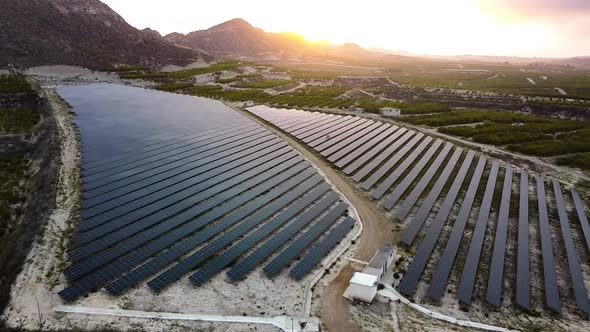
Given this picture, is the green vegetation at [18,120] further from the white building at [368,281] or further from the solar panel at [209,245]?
the white building at [368,281]

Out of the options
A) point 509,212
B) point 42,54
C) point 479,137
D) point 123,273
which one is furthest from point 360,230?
point 42,54

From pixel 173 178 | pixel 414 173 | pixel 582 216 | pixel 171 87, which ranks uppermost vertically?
pixel 171 87

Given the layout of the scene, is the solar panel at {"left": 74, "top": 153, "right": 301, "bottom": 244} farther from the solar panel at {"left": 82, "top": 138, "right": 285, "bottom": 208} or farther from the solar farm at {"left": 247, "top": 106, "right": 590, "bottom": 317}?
the solar farm at {"left": 247, "top": 106, "right": 590, "bottom": 317}

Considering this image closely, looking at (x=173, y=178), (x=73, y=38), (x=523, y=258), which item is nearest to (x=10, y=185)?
(x=173, y=178)

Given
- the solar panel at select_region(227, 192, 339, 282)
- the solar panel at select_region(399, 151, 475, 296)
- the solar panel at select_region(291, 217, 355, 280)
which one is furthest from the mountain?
the solar panel at select_region(399, 151, 475, 296)

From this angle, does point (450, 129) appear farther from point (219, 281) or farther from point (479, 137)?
point (219, 281)

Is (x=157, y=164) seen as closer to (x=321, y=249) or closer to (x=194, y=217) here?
(x=194, y=217)
